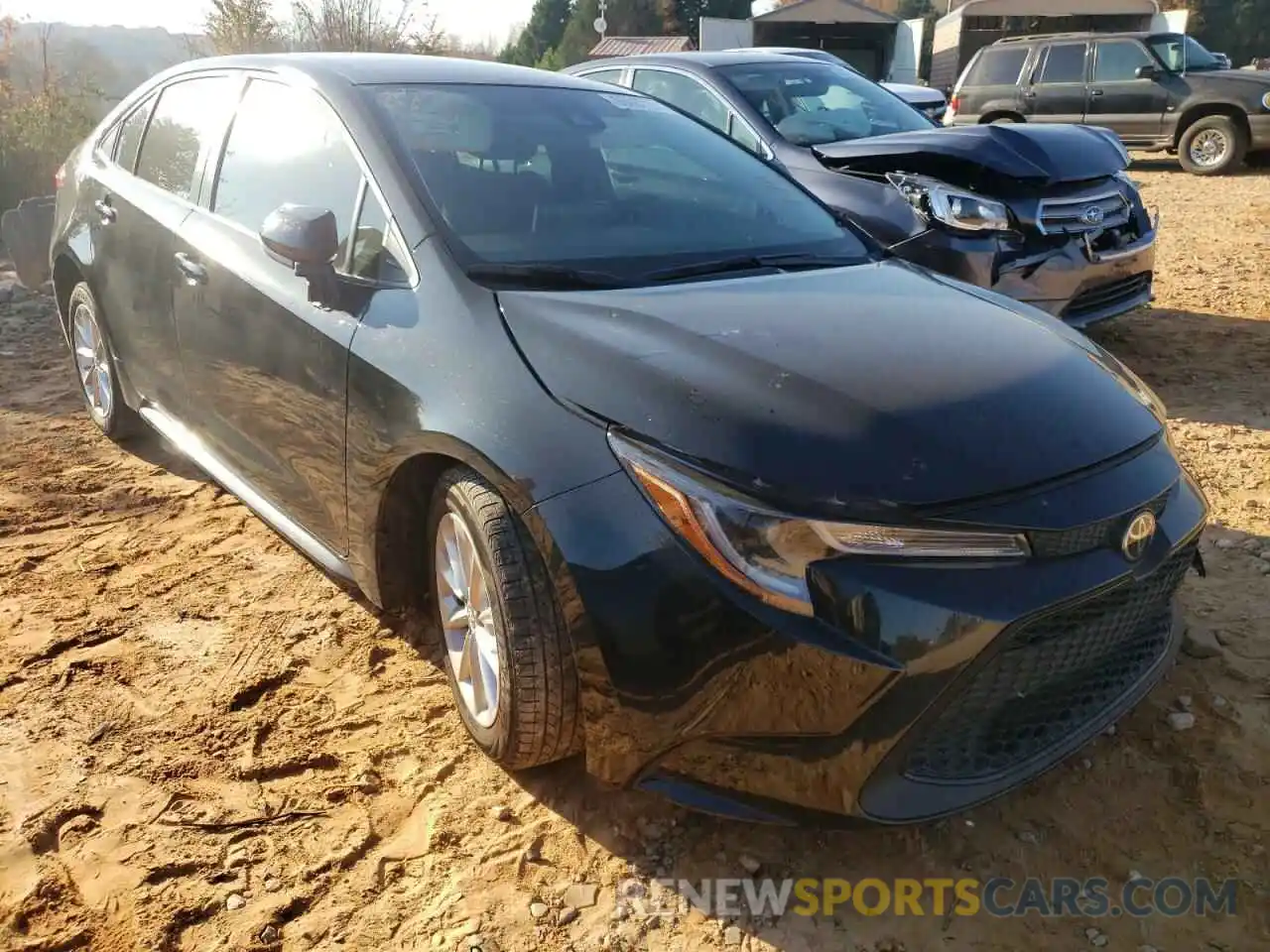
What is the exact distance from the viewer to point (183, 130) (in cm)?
363

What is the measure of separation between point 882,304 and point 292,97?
73.9 inches

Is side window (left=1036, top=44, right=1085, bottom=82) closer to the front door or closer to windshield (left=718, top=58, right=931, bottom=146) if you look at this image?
windshield (left=718, top=58, right=931, bottom=146)

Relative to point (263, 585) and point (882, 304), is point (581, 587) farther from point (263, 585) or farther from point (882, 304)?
point (263, 585)

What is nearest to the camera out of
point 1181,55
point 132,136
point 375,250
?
point 375,250

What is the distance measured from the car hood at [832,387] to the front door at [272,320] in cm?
63

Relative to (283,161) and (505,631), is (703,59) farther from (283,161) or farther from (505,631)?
(505,631)

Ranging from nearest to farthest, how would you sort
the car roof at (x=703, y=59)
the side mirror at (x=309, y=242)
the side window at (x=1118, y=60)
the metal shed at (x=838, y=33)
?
the side mirror at (x=309, y=242) < the car roof at (x=703, y=59) < the side window at (x=1118, y=60) < the metal shed at (x=838, y=33)

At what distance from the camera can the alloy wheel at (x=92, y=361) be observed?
13.9ft

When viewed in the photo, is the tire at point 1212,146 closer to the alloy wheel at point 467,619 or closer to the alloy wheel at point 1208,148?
the alloy wheel at point 1208,148

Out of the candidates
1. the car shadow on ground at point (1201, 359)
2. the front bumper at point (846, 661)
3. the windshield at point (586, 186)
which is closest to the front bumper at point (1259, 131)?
the car shadow on ground at point (1201, 359)

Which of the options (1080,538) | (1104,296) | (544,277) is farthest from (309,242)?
(1104,296)

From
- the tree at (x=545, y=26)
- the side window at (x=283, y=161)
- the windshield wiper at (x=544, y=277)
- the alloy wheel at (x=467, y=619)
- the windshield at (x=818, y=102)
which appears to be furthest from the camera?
the tree at (x=545, y=26)

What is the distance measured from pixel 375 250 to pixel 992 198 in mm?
3383

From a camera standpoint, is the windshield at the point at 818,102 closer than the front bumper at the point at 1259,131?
Yes
